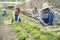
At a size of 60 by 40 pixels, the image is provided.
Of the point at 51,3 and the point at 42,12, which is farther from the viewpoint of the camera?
the point at 51,3

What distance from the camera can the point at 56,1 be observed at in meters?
13.9

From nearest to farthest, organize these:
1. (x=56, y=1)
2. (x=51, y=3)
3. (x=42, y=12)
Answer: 1. (x=42, y=12)
2. (x=56, y=1)
3. (x=51, y=3)

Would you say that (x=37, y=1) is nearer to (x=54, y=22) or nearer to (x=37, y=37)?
(x=54, y=22)

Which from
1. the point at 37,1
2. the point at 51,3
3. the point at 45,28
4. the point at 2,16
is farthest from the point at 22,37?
the point at 37,1

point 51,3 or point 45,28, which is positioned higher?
point 51,3

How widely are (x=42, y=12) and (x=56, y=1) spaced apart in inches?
Answer: 93.2

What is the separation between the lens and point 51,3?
14805 mm

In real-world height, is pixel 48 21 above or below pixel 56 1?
below

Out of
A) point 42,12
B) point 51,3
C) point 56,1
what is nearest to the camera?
point 42,12

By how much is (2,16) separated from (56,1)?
836cm

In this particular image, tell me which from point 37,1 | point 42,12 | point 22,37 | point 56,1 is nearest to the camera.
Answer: point 22,37

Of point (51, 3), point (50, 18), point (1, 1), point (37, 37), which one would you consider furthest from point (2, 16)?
point (1, 1)

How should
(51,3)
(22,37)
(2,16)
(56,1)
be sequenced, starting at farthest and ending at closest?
1. (2,16)
2. (51,3)
3. (56,1)
4. (22,37)

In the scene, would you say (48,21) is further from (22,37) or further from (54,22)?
(22,37)
